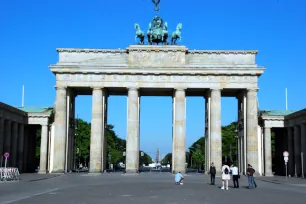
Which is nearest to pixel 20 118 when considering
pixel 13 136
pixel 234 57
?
pixel 13 136

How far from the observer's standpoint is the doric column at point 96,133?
212ft

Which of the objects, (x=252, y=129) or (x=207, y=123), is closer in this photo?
(x=252, y=129)

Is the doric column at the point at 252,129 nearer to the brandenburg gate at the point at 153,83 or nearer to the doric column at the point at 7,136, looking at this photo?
the brandenburg gate at the point at 153,83

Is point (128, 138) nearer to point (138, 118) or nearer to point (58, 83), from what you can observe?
point (138, 118)

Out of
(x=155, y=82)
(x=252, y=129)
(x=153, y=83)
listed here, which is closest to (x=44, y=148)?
(x=153, y=83)

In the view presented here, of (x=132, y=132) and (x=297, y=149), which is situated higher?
(x=132, y=132)

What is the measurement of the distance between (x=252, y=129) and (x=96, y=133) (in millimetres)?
22398

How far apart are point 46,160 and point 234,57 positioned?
3124 centimetres

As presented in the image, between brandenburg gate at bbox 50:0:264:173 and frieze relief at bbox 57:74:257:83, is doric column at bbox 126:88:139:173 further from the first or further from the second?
frieze relief at bbox 57:74:257:83

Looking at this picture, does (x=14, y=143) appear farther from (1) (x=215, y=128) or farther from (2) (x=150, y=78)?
(1) (x=215, y=128)

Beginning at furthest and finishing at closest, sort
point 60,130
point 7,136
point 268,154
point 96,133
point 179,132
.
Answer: point 179,132 < point 96,133 < point 268,154 < point 60,130 < point 7,136

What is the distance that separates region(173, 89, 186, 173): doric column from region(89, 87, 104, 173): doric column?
1075 centimetres

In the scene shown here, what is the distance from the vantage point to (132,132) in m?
65.2

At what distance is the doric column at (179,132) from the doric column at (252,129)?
364 inches
